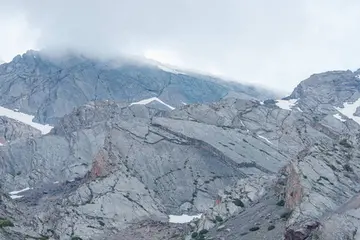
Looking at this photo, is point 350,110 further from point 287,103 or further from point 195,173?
point 195,173

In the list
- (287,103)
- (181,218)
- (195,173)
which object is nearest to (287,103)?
(287,103)

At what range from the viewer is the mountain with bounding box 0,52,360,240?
5881 cm

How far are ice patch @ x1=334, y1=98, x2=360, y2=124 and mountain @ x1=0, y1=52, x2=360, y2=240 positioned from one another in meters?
0.63

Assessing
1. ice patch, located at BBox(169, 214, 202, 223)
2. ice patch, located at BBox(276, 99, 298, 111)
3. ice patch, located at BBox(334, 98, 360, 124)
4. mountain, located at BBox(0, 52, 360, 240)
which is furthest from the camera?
ice patch, located at BBox(276, 99, 298, 111)

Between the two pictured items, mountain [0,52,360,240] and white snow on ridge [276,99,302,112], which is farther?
white snow on ridge [276,99,302,112]

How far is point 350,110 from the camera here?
6890 inches

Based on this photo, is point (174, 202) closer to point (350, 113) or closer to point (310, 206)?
point (310, 206)

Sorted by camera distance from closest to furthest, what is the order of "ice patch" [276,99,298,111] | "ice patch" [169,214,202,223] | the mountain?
1. the mountain
2. "ice patch" [169,214,202,223]
3. "ice patch" [276,99,298,111]

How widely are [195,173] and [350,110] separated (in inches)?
3141

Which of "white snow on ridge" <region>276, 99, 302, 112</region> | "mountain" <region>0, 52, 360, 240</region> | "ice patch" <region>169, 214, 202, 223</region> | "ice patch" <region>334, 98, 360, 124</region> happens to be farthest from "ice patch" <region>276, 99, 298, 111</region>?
"ice patch" <region>169, 214, 202, 223</region>

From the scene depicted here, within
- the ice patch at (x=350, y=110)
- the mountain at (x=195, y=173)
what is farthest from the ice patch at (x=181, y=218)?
the ice patch at (x=350, y=110)

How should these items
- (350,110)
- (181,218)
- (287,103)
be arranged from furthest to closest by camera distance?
(287,103)
(350,110)
(181,218)

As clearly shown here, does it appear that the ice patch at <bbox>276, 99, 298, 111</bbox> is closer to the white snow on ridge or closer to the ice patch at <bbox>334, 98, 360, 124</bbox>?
the white snow on ridge

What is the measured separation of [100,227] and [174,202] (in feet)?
63.0
